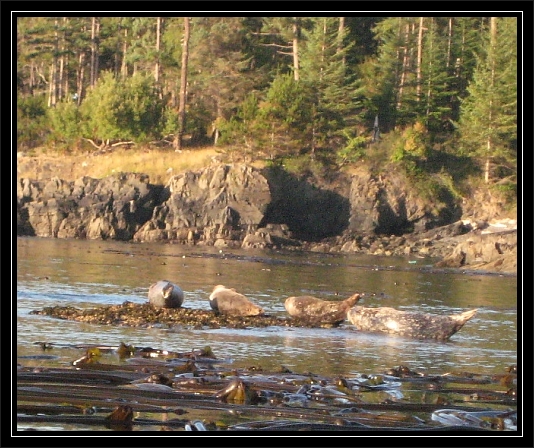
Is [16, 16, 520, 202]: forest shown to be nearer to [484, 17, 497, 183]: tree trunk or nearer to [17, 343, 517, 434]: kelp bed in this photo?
[484, 17, 497, 183]: tree trunk

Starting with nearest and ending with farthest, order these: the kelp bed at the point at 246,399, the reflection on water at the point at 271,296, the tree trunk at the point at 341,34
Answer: the kelp bed at the point at 246,399
the reflection on water at the point at 271,296
the tree trunk at the point at 341,34

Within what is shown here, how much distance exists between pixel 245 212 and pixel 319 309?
34135 mm

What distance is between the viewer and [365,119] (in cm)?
6203

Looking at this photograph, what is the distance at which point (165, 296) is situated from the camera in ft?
64.7

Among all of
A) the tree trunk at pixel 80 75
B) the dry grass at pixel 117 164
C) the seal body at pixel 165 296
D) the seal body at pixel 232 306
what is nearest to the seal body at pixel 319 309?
the seal body at pixel 232 306

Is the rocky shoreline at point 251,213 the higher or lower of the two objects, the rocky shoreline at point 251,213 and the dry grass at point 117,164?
the lower

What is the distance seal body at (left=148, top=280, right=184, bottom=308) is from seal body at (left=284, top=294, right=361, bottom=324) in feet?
7.81

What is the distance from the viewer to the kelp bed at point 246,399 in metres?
10.1

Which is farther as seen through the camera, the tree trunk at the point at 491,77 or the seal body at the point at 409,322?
the tree trunk at the point at 491,77

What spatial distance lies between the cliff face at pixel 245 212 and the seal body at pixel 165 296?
28.8m

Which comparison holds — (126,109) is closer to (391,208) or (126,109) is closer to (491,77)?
(391,208)

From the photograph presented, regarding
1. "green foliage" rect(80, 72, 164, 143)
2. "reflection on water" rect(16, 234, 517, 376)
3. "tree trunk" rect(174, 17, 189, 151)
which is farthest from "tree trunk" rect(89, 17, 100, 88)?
"reflection on water" rect(16, 234, 517, 376)

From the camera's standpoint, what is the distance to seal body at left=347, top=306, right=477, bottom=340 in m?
17.8

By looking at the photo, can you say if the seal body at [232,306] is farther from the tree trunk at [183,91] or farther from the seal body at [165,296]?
the tree trunk at [183,91]
